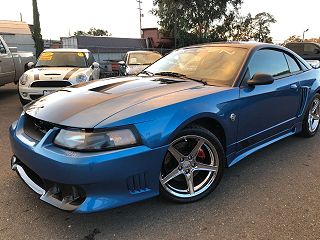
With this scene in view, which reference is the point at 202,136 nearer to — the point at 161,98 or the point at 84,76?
the point at 161,98

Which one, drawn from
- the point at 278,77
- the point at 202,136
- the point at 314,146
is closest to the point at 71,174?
the point at 202,136

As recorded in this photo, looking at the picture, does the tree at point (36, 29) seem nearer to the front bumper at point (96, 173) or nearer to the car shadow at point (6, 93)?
the car shadow at point (6, 93)

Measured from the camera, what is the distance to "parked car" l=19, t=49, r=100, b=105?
6469mm

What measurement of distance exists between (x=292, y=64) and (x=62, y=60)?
5.41 m

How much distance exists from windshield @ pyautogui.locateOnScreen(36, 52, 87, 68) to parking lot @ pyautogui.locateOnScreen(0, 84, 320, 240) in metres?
4.60

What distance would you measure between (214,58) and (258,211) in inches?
68.5

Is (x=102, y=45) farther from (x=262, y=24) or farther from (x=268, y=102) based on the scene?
(x=262, y=24)

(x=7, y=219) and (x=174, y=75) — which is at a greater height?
(x=174, y=75)

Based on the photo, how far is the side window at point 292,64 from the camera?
4.25 metres

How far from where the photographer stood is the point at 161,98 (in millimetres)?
2791

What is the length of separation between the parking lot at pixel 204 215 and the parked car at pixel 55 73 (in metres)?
3.28

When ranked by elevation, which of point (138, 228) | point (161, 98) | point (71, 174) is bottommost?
point (138, 228)

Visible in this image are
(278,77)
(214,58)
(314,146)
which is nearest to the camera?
(214,58)

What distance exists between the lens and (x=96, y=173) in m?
2.27
